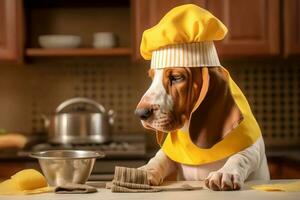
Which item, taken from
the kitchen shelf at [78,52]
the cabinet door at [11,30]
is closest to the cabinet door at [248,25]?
the kitchen shelf at [78,52]

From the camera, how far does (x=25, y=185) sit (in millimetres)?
1153

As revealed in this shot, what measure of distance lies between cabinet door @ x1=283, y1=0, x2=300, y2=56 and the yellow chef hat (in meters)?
1.61

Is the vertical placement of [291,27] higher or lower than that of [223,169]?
higher

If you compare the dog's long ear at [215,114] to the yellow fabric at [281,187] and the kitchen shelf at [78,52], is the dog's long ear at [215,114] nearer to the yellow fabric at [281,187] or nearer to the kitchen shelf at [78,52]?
the yellow fabric at [281,187]

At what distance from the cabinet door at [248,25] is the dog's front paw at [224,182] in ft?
5.48

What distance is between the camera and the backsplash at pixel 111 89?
3.11 m

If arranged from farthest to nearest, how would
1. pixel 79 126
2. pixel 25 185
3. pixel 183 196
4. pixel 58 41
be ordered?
pixel 58 41 < pixel 79 126 < pixel 25 185 < pixel 183 196

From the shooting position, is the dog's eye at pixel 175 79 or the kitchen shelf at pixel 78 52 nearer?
the dog's eye at pixel 175 79

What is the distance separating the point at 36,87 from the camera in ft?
10.3

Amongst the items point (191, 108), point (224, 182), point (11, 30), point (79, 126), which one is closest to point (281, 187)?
point (224, 182)

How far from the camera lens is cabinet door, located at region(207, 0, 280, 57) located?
273 cm

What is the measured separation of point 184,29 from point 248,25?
164cm

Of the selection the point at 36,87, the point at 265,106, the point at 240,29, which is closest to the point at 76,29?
the point at 36,87

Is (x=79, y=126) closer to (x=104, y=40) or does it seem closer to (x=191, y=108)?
(x=104, y=40)
